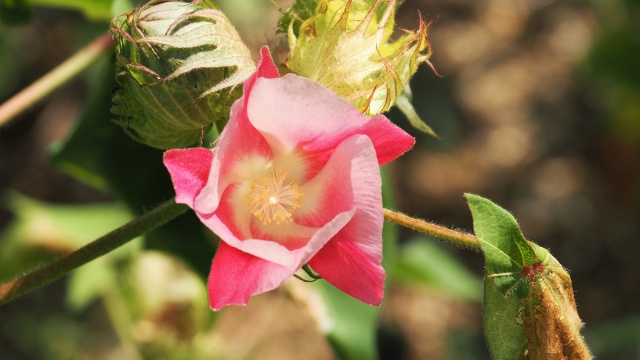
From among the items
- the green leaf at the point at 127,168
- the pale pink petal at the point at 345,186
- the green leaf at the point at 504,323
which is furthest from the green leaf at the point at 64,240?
the green leaf at the point at 504,323

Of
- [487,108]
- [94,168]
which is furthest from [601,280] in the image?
[94,168]

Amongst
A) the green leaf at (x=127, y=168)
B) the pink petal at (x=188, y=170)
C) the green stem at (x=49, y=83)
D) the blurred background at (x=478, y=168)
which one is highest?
the pink petal at (x=188, y=170)

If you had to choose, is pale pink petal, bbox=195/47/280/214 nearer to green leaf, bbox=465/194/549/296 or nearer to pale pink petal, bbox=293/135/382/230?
pale pink petal, bbox=293/135/382/230

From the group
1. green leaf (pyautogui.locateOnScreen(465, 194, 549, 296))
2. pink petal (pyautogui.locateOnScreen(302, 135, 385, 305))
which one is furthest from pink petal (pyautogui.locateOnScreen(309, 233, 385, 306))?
green leaf (pyautogui.locateOnScreen(465, 194, 549, 296))

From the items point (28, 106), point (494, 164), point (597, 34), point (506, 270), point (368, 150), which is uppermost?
point (368, 150)

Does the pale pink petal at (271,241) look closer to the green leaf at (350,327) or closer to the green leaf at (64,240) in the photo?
the green leaf at (350,327)

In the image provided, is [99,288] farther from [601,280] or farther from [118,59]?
[601,280]
